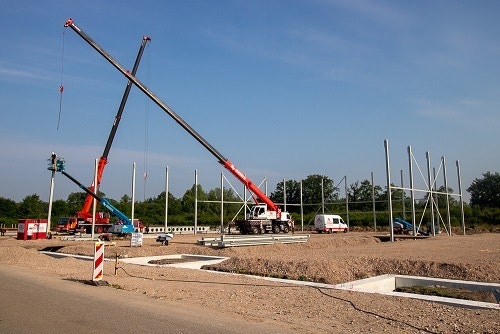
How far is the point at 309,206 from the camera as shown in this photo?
7619cm

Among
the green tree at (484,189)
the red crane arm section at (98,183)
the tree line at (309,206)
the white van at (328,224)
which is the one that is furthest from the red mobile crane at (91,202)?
the green tree at (484,189)

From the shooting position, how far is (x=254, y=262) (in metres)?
16.2

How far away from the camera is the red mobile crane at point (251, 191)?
30.8 metres

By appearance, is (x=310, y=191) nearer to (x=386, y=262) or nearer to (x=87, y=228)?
(x=87, y=228)

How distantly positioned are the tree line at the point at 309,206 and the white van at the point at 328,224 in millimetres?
2269

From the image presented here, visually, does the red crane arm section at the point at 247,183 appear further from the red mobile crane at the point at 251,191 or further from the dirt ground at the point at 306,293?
the dirt ground at the point at 306,293

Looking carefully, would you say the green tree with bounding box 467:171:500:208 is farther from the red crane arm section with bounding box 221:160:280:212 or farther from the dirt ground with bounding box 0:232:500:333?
the dirt ground with bounding box 0:232:500:333

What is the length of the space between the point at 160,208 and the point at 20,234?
46.3 meters

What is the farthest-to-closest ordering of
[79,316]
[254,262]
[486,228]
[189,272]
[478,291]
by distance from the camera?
[486,228]
[254,262]
[189,272]
[478,291]
[79,316]

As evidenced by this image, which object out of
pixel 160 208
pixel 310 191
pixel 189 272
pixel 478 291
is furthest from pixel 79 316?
pixel 310 191

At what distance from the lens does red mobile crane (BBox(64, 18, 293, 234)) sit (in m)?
30.8

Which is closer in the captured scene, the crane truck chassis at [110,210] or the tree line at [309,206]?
the crane truck chassis at [110,210]

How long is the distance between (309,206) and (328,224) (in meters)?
29.1

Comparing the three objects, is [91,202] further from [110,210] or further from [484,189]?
[484,189]
